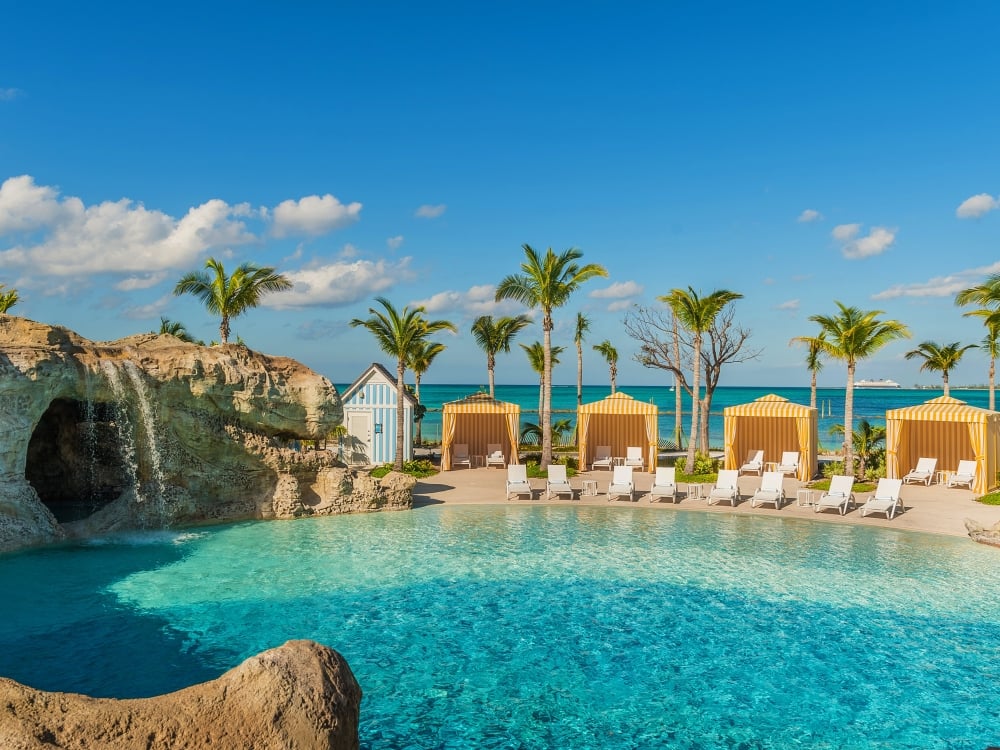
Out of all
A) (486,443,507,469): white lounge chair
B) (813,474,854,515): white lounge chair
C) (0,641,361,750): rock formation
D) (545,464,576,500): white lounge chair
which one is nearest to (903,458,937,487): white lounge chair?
(813,474,854,515): white lounge chair

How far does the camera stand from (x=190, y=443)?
54.7 feet

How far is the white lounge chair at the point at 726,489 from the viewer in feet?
63.1

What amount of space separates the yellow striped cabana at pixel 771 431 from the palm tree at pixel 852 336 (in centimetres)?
141

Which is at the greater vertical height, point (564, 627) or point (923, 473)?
point (923, 473)

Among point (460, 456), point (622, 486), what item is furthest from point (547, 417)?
point (622, 486)

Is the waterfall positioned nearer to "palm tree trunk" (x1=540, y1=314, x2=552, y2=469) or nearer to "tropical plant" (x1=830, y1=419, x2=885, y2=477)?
"palm tree trunk" (x1=540, y1=314, x2=552, y2=469)

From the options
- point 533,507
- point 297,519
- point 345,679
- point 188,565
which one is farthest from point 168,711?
point 533,507

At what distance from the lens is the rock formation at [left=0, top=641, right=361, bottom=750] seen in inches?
149

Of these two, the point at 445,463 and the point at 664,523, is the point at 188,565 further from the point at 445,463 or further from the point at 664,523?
the point at 445,463

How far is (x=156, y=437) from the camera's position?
634 inches

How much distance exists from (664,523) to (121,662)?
1246cm

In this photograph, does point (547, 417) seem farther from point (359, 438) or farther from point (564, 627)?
point (564, 627)

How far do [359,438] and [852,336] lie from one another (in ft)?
61.3

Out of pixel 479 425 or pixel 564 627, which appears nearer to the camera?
pixel 564 627
